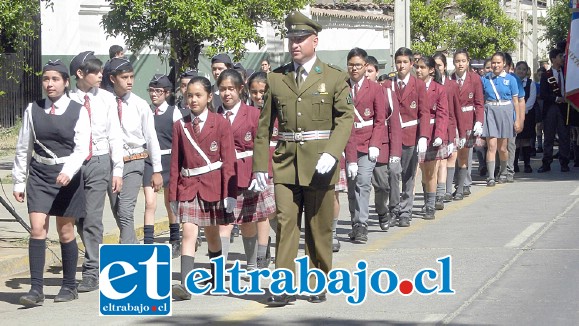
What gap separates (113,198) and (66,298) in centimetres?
178

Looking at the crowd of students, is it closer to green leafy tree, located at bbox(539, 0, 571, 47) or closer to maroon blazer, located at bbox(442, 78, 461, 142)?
maroon blazer, located at bbox(442, 78, 461, 142)

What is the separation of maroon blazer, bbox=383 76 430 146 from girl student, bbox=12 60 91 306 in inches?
212

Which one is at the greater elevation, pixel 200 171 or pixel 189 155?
pixel 189 155

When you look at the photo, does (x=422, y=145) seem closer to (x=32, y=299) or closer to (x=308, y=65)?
(x=308, y=65)

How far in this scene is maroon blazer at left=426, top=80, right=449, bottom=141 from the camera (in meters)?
14.7

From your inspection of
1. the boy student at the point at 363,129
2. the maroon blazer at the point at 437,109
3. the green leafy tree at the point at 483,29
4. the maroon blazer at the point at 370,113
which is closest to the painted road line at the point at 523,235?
the boy student at the point at 363,129

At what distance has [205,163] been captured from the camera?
31.2ft

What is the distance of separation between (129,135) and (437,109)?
199 inches

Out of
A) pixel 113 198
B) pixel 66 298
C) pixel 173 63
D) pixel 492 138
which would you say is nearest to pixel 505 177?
pixel 492 138

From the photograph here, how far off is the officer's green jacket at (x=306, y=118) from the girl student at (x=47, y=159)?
57.6 inches

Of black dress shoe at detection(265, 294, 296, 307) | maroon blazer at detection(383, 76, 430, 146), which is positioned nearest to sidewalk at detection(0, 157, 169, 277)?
maroon blazer at detection(383, 76, 430, 146)

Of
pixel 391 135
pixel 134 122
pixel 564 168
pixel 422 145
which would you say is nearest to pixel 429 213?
pixel 422 145

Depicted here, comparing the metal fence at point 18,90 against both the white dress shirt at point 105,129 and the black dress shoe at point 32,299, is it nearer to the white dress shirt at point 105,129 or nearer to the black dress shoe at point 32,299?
the white dress shirt at point 105,129

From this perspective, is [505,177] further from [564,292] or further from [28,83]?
[28,83]
